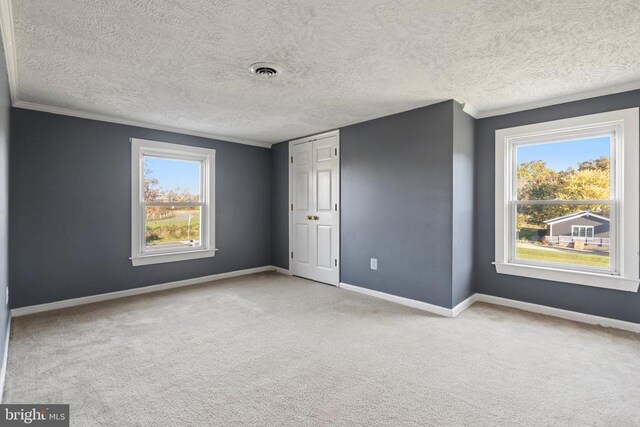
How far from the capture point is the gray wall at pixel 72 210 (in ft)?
11.2

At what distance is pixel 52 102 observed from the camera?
133 inches

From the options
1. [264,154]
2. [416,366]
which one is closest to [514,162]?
[416,366]

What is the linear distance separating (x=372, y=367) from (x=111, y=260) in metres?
3.53

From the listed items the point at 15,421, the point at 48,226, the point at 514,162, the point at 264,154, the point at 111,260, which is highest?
the point at 264,154

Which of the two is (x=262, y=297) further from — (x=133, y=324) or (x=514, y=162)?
(x=514, y=162)

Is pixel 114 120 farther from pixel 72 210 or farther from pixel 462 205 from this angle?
pixel 462 205

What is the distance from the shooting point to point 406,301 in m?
3.74

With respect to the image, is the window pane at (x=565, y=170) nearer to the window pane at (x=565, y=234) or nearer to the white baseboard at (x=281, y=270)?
the window pane at (x=565, y=234)

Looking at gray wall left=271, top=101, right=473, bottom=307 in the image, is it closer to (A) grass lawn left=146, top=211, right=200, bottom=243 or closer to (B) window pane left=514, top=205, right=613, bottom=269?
(B) window pane left=514, top=205, right=613, bottom=269

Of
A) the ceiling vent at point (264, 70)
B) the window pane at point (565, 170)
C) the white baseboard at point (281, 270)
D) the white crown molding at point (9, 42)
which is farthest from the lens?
the white baseboard at point (281, 270)

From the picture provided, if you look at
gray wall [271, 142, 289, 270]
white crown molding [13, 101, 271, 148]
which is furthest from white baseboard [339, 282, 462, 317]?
white crown molding [13, 101, 271, 148]

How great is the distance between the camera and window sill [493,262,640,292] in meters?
3.02

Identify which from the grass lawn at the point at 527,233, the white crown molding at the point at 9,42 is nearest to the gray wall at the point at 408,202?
the grass lawn at the point at 527,233

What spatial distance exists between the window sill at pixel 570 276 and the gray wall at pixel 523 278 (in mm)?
60
